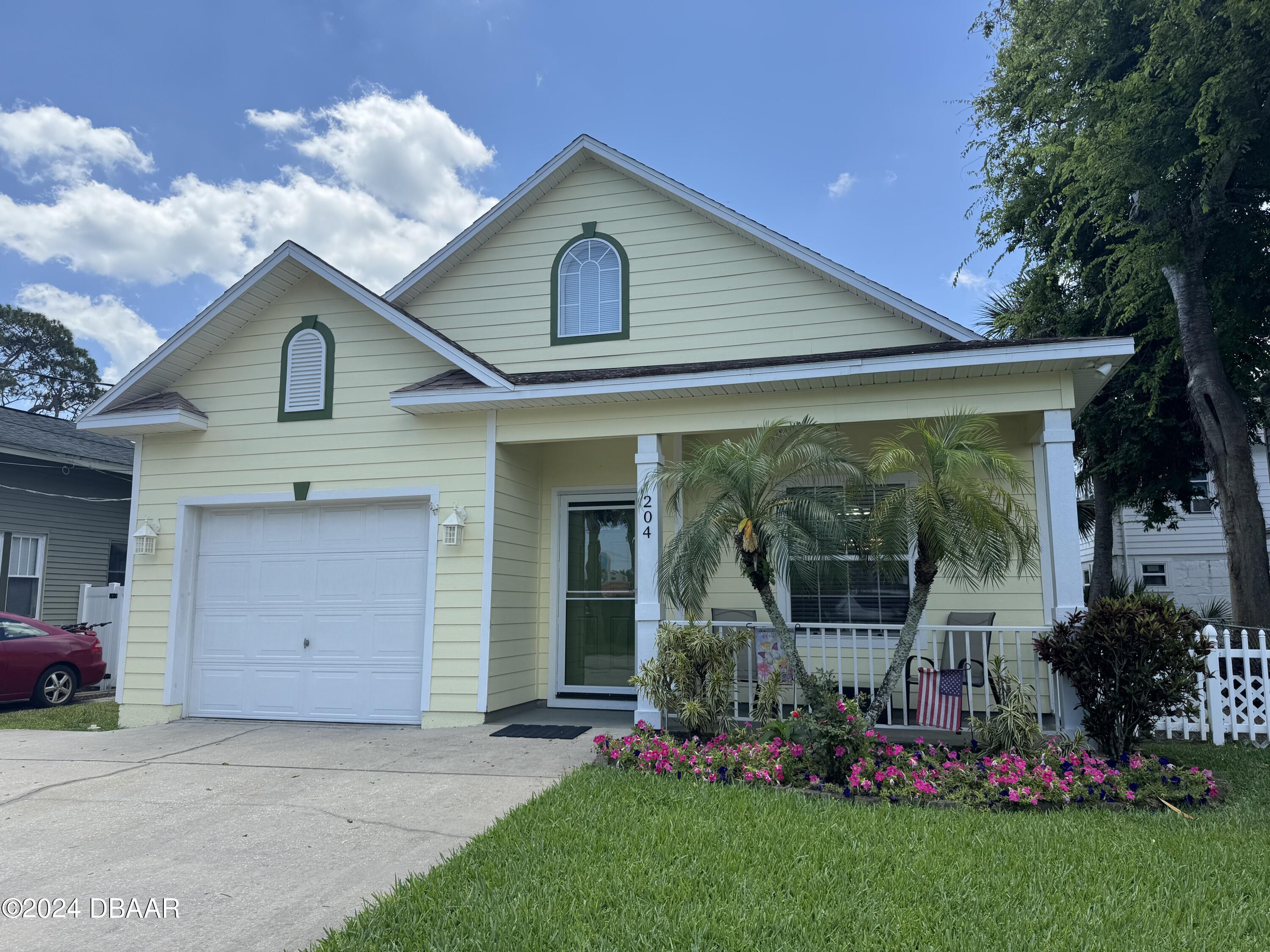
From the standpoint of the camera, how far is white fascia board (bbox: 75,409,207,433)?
30.7 ft

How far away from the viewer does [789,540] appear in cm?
665

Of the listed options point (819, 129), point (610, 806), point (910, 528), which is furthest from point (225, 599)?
point (819, 129)

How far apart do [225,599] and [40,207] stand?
87.4 ft

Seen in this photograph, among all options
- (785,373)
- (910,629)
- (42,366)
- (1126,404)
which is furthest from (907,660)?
(42,366)

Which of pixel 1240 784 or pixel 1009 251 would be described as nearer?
pixel 1240 784


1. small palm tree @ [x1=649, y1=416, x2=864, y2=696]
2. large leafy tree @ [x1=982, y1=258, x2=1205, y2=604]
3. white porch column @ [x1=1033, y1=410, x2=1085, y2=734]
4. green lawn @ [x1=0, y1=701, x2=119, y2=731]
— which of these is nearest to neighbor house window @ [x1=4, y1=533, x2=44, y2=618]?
green lawn @ [x1=0, y1=701, x2=119, y2=731]

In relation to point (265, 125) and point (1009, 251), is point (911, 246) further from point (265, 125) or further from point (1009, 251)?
point (265, 125)

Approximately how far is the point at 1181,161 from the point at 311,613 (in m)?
12.3

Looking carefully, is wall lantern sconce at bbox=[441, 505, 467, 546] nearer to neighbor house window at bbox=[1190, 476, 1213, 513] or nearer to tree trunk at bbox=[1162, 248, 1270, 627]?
tree trunk at bbox=[1162, 248, 1270, 627]

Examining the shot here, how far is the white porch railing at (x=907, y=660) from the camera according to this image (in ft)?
23.8

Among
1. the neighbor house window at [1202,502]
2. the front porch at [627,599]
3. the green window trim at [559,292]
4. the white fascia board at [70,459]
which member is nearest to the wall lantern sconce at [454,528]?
the front porch at [627,599]

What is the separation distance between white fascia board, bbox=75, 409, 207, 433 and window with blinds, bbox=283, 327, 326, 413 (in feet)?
3.53

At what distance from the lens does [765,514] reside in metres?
6.71

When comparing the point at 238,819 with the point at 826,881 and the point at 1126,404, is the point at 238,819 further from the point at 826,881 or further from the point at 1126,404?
the point at 1126,404
